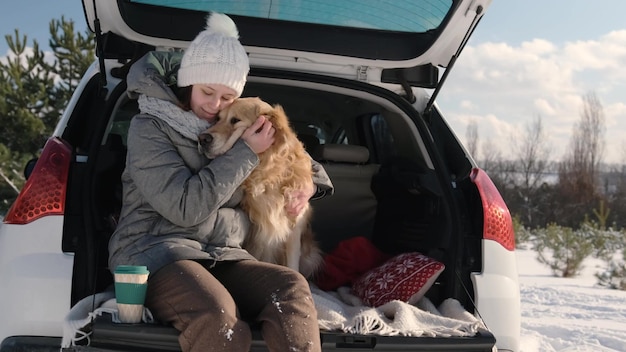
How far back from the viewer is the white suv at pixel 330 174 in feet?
6.64

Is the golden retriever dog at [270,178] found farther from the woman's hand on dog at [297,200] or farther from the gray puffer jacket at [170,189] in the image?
the gray puffer jacket at [170,189]

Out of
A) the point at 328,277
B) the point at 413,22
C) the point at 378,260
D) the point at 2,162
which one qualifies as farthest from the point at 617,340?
the point at 2,162

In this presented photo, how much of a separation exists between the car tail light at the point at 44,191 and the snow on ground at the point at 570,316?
312 cm

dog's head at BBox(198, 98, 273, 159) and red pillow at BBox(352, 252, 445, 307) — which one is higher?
dog's head at BBox(198, 98, 273, 159)

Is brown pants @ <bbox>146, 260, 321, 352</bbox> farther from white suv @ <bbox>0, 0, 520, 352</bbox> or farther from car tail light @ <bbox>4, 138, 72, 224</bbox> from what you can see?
car tail light @ <bbox>4, 138, 72, 224</bbox>

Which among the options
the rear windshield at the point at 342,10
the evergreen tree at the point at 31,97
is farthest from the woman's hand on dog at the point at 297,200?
the evergreen tree at the point at 31,97

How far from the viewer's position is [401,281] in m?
2.60

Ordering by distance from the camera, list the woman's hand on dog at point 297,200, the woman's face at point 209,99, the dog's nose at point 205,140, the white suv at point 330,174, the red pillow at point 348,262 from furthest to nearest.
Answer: the red pillow at point 348,262, the woman's hand on dog at point 297,200, the woman's face at point 209,99, the dog's nose at point 205,140, the white suv at point 330,174

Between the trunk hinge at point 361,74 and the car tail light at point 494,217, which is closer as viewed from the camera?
the car tail light at point 494,217

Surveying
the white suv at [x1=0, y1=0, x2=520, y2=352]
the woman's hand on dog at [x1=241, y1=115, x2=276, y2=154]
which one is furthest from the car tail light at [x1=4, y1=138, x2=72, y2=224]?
the woman's hand on dog at [x1=241, y1=115, x2=276, y2=154]

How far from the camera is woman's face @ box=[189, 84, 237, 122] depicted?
7.97 ft

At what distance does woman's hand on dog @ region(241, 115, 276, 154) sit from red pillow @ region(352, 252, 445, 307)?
82cm

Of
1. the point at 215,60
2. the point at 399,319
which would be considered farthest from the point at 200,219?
the point at 399,319

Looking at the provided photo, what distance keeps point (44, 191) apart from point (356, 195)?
1914 mm
